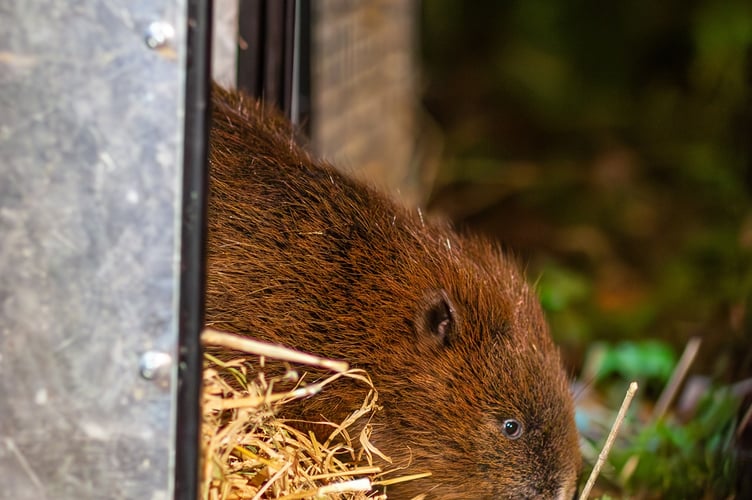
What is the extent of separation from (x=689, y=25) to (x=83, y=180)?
8.16 m

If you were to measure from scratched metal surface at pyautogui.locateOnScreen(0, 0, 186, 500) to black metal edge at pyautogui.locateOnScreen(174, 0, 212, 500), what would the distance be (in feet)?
0.06

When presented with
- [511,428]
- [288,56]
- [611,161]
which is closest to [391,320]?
[511,428]

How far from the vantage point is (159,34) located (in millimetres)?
1613

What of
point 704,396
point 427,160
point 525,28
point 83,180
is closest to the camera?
point 83,180

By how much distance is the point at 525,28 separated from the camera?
943 cm

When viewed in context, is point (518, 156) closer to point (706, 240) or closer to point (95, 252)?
point (706, 240)

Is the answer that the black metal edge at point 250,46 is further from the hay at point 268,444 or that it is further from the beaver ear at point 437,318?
the hay at point 268,444

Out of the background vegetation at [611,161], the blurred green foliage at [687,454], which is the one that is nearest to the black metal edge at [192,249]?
the blurred green foliage at [687,454]

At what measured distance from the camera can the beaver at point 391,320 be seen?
95.3 inches

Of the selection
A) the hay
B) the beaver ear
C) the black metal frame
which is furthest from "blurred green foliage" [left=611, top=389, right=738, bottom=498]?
the black metal frame

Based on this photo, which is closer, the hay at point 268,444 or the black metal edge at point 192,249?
the black metal edge at point 192,249

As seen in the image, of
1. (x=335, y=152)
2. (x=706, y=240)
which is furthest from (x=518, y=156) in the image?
(x=335, y=152)

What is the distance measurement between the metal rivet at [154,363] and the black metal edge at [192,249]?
0.9 inches

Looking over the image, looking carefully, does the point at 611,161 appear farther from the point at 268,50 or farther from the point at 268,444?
the point at 268,444
